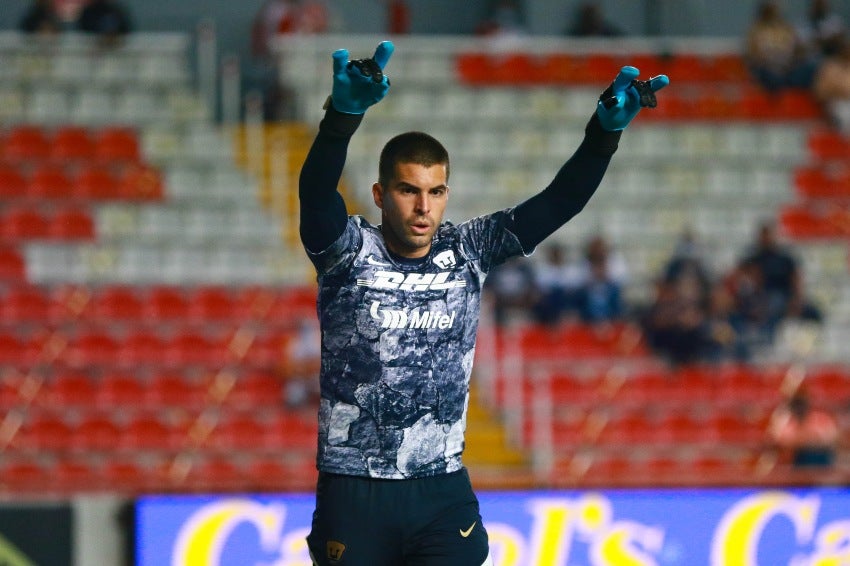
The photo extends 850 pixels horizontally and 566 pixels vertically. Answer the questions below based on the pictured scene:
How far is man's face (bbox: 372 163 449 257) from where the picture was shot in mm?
4734

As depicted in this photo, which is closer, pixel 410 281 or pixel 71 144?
pixel 410 281

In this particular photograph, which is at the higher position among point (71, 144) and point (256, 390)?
point (71, 144)

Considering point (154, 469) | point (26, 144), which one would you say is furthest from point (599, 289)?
point (26, 144)

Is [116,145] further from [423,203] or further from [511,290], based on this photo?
[423,203]

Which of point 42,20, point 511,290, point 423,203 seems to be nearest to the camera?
point 423,203

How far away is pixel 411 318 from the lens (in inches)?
191

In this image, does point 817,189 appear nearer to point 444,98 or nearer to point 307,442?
point 444,98

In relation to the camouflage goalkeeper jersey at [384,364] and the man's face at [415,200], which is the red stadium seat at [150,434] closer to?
the camouflage goalkeeper jersey at [384,364]

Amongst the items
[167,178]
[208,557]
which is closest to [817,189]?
[167,178]

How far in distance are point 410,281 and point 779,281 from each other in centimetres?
1018

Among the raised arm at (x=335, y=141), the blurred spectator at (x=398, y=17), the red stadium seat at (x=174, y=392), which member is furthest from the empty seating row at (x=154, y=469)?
the blurred spectator at (x=398, y=17)

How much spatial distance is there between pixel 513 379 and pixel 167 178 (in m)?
4.68

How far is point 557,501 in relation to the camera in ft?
30.9

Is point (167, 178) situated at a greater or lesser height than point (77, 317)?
greater
